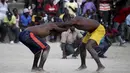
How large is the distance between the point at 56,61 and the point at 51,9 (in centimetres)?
748

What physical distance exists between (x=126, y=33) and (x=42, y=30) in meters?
9.43

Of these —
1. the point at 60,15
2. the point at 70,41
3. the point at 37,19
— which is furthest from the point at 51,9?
the point at 70,41

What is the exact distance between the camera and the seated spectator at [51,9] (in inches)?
866

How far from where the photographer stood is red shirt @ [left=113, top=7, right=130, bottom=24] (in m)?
21.0

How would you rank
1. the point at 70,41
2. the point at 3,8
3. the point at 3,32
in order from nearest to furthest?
1. the point at 70,41
2. the point at 3,32
3. the point at 3,8

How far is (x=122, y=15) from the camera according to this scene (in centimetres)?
2106

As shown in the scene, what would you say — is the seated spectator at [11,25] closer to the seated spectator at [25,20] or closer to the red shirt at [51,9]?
the seated spectator at [25,20]

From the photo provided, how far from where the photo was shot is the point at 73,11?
21422 mm

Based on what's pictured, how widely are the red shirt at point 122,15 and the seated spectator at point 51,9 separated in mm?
2702

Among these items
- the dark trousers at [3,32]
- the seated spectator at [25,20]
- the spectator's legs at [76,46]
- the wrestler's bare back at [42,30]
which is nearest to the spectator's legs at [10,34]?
the dark trousers at [3,32]

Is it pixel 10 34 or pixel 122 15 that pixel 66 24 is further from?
pixel 122 15

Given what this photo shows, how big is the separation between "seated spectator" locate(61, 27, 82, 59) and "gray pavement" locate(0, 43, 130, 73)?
1.04 ft

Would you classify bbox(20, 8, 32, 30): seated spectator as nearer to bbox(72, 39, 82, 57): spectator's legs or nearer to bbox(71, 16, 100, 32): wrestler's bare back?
bbox(72, 39, 82, 57): spectator's legs

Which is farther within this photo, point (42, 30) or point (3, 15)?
point (3, 15)
